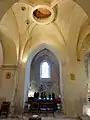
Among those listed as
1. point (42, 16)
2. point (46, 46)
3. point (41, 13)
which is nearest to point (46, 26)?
point (42, 16)

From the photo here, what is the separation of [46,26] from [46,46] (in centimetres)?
146

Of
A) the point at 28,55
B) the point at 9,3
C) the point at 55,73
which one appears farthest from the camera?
the point at 55,73

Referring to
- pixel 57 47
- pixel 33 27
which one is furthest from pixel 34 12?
pixel 57 47

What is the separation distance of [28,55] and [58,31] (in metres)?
2.49

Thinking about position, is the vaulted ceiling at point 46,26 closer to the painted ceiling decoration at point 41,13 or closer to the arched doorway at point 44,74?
the painted ceiling decoration at point 41,13

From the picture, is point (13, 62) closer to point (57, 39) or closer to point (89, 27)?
point (57, 39)

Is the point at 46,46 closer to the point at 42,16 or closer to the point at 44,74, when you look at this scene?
the point at 42,16

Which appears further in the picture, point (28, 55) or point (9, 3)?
point (28, 55)

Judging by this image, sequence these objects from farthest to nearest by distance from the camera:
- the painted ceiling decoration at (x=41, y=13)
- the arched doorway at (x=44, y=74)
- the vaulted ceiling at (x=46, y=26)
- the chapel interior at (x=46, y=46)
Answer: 1. the arched doorway at (x=44, y=74)
2. the chapel interior at (x=46, y=46)
3. the painted ceiling decoration at (x=41, y=13)
4. the vaulted ceiling at (x=46, y=26)

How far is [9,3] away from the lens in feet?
13.8

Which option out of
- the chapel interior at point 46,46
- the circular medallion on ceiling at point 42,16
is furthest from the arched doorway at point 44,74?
the circular medallion on ceiling at point 42,16

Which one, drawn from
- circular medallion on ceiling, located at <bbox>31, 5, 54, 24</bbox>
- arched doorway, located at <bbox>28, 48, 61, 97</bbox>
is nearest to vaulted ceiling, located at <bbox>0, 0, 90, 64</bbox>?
circular medallion on ceiling, located at <bbox>31, 5, 54, 24</bbox>

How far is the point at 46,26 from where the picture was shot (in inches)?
386

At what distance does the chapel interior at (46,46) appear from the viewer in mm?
8766
